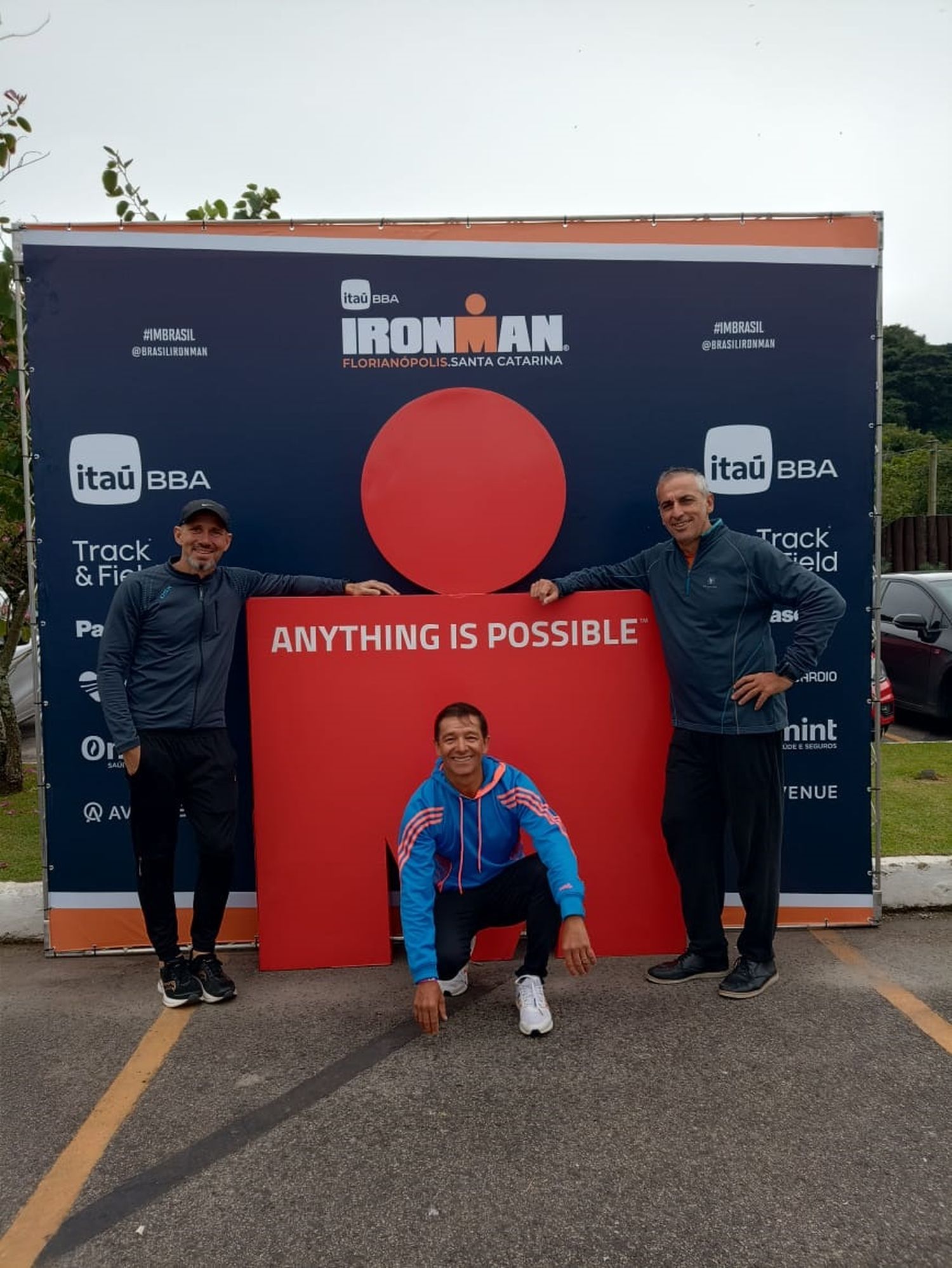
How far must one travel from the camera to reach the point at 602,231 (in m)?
3.89

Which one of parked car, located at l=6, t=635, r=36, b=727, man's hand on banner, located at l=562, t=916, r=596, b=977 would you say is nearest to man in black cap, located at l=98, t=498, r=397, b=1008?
man's hand on banner, located at l=562, t=916, r=596, b=977

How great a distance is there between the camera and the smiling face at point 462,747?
3186 mm

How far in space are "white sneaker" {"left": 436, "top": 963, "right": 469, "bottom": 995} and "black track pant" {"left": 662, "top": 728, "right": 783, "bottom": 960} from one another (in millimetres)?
916

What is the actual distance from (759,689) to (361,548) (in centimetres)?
178

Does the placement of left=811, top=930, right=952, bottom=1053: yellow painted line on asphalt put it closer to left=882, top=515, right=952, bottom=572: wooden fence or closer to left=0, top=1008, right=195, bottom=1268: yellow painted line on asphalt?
left=0, top=1008, right=195, bottom=1268: yellow painted line on asphalt

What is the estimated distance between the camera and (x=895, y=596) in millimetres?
9305

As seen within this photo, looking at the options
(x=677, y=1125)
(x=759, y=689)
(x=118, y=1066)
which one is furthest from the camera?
(x=759, y=689)

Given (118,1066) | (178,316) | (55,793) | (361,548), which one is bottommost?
(118,1066)

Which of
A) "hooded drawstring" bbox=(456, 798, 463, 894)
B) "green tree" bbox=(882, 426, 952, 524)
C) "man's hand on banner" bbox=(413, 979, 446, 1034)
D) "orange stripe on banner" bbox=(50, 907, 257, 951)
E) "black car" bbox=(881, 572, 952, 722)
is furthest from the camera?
"green tree" bbox=(882, 426, 952, 524)

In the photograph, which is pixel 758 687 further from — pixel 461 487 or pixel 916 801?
pixel 916 801

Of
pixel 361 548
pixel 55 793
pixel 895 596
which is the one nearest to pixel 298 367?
pixel 361 548

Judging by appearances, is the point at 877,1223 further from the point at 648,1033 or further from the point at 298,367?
the point at 298,367

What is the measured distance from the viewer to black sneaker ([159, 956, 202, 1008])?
3.49 meters

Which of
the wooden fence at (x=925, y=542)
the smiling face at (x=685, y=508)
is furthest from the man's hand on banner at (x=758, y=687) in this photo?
the wooden fence at (x=925, y=542)
